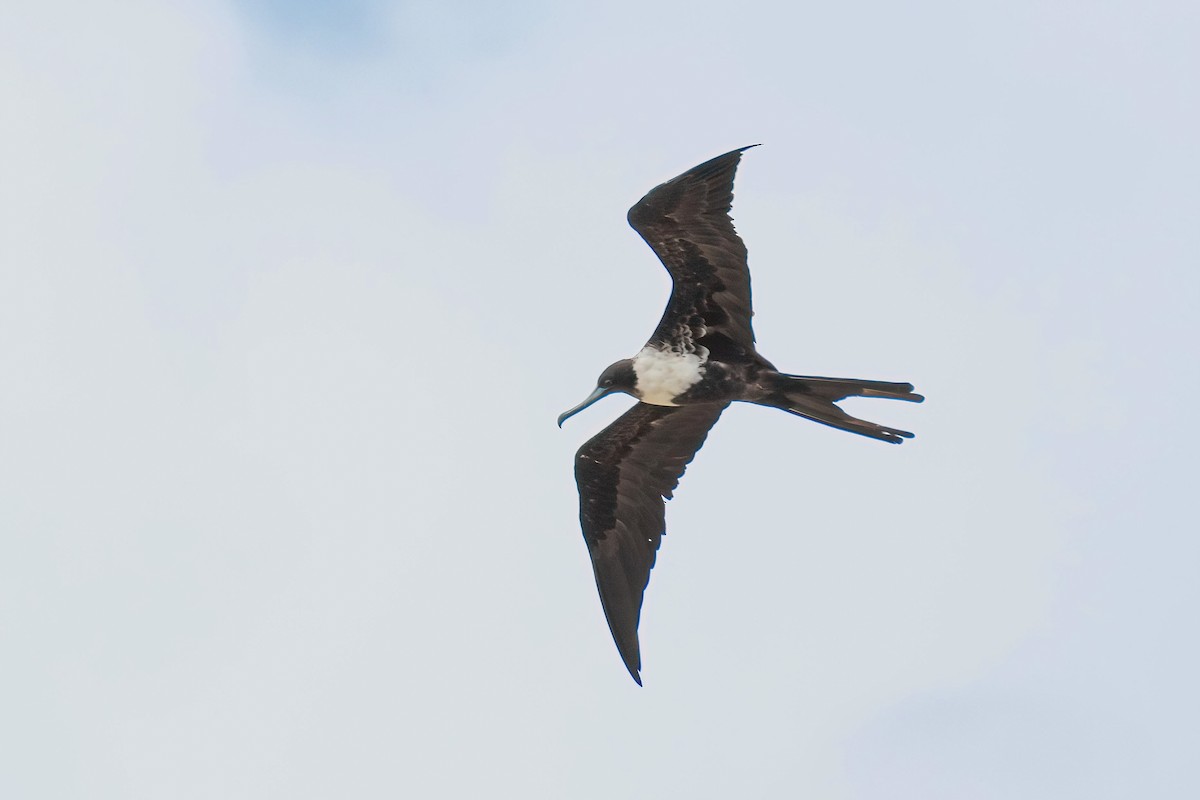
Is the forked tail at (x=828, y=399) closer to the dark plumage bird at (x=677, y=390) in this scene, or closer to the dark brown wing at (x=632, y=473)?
the dark plumage bird at (x=677, y=390)

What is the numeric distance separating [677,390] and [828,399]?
0.93 meters

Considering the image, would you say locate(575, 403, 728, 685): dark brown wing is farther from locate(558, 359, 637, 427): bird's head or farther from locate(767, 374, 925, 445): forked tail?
locate(767, 374, 925, 445): forked tail

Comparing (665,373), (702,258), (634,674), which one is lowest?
(634,674)

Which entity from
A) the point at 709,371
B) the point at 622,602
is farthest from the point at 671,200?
the point at 622,602

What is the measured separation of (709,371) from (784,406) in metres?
0.48

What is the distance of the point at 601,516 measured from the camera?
927cm

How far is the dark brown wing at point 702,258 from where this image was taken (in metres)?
8.08

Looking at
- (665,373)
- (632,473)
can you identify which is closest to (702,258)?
(665,373)

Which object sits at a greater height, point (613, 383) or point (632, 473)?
point (613, 383)

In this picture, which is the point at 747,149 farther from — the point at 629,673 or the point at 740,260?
the point at 629,673

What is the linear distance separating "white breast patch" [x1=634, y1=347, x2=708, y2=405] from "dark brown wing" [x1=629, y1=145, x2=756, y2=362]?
0.06 m

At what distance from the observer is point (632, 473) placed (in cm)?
927

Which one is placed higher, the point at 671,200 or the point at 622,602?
the point at 671,200

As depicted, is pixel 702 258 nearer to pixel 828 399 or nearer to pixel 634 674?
pixel 828 399
